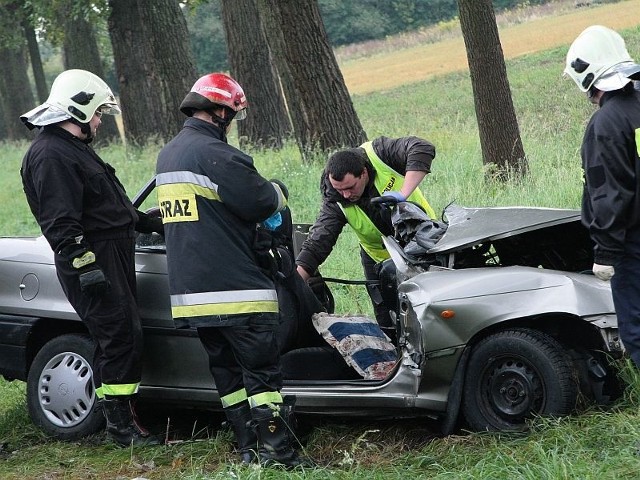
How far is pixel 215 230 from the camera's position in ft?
15.8

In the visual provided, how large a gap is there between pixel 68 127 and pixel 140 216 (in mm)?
628

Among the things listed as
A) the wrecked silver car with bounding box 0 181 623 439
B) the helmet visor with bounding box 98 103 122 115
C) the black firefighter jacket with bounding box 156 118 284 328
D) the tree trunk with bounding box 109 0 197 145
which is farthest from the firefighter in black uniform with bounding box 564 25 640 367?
the tree trunk with bounding box 109 0 197 145

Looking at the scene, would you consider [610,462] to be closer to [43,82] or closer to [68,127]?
[68,127]

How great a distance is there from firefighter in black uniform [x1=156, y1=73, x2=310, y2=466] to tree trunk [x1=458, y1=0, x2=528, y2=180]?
5205mm

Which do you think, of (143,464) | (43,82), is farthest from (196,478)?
(43,82)

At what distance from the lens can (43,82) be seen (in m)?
33.8

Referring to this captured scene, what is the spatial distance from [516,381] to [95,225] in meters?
2.39

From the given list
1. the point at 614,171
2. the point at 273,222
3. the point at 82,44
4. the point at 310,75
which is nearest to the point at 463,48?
the point at 82,44

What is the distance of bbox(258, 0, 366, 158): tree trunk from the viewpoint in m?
10.8

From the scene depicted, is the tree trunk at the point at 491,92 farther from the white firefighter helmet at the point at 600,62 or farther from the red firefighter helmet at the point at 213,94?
the white firefighter helmet at the point at 600,62

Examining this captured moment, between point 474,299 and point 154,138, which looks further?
point 154,138

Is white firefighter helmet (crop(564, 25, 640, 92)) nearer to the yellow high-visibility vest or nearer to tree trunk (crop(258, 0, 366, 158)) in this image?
the yellow high-visibility vest

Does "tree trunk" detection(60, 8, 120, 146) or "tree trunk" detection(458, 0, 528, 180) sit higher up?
"tree trunk" detection(60, 8, 120, 146)

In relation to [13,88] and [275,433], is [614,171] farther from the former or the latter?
[13,88]
